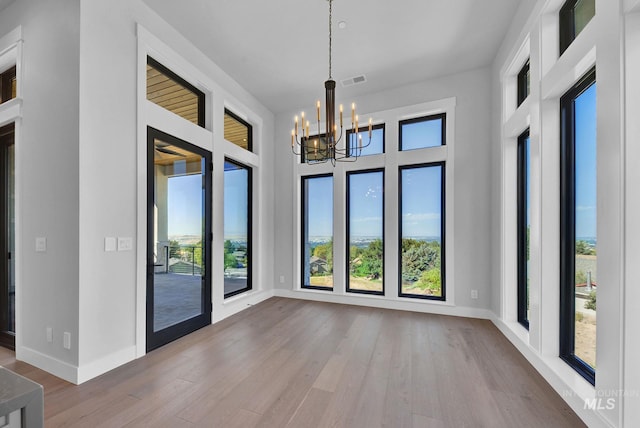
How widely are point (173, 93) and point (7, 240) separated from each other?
245cm

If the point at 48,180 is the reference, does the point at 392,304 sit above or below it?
below

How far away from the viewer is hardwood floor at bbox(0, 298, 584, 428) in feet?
6.20

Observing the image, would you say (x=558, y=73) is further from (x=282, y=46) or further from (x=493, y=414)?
(x=282, y=46)

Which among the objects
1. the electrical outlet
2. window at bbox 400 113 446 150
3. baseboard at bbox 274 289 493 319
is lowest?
baseboard at bbox 274 289 493 319

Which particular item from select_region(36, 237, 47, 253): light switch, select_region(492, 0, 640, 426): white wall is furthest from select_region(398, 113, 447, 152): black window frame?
select_region(36, 237, 47, 253): light switch

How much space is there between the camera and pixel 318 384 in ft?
7.54

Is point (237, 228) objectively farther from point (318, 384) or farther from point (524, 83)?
point (524, 83)

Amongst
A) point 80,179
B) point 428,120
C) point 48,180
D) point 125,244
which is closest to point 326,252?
point 428,120

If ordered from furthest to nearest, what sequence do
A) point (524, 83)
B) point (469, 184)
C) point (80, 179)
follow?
point (469, 184)
point (524, 83)
point (80, 179)

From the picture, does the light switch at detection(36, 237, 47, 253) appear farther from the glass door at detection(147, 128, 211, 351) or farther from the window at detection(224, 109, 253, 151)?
the window at detection(224, 109, 253, 151)

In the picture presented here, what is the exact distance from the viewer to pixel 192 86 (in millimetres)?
3699

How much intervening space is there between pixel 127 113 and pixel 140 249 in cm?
133

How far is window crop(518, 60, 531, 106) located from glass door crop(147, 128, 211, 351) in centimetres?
394

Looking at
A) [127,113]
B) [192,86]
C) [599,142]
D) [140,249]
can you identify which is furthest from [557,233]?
[192,86]
